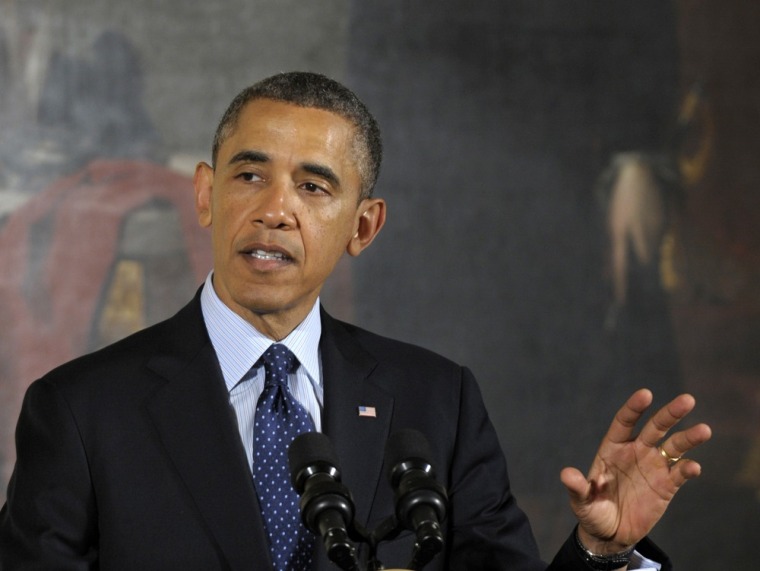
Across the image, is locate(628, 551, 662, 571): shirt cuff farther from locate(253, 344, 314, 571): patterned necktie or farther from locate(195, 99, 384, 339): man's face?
locate(195, 99, 384, 339): man's face

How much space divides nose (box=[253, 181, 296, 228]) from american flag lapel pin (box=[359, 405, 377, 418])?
17.0 inches

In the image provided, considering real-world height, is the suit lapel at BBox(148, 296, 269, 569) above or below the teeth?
below

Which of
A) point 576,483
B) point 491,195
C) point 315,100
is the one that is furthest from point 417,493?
point 491,195

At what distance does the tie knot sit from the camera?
2504 millimetres

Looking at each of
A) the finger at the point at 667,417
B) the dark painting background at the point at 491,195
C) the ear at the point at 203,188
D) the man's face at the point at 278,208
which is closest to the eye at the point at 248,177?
the man's face at the point at 278,208

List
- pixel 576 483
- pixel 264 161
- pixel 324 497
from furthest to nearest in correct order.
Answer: pixel 264 161 → pixel 576 483 → pixel 324 497

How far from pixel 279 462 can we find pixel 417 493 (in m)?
0.75

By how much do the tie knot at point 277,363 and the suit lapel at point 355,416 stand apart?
0.31 feet

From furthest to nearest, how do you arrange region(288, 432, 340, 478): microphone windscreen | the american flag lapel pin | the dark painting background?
1. the dark painting background
2. the american flag lapel pin
3. region(288, 432, 340, 478): microphone windscreen

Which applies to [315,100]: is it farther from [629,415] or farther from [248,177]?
[629,415]

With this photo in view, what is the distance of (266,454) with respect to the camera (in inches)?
94.5

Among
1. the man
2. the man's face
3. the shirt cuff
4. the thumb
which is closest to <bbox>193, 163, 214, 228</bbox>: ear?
the man

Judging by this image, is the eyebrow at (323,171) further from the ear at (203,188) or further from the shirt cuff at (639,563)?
the shirt cuff at (639,563)

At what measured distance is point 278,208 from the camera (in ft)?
8.00
